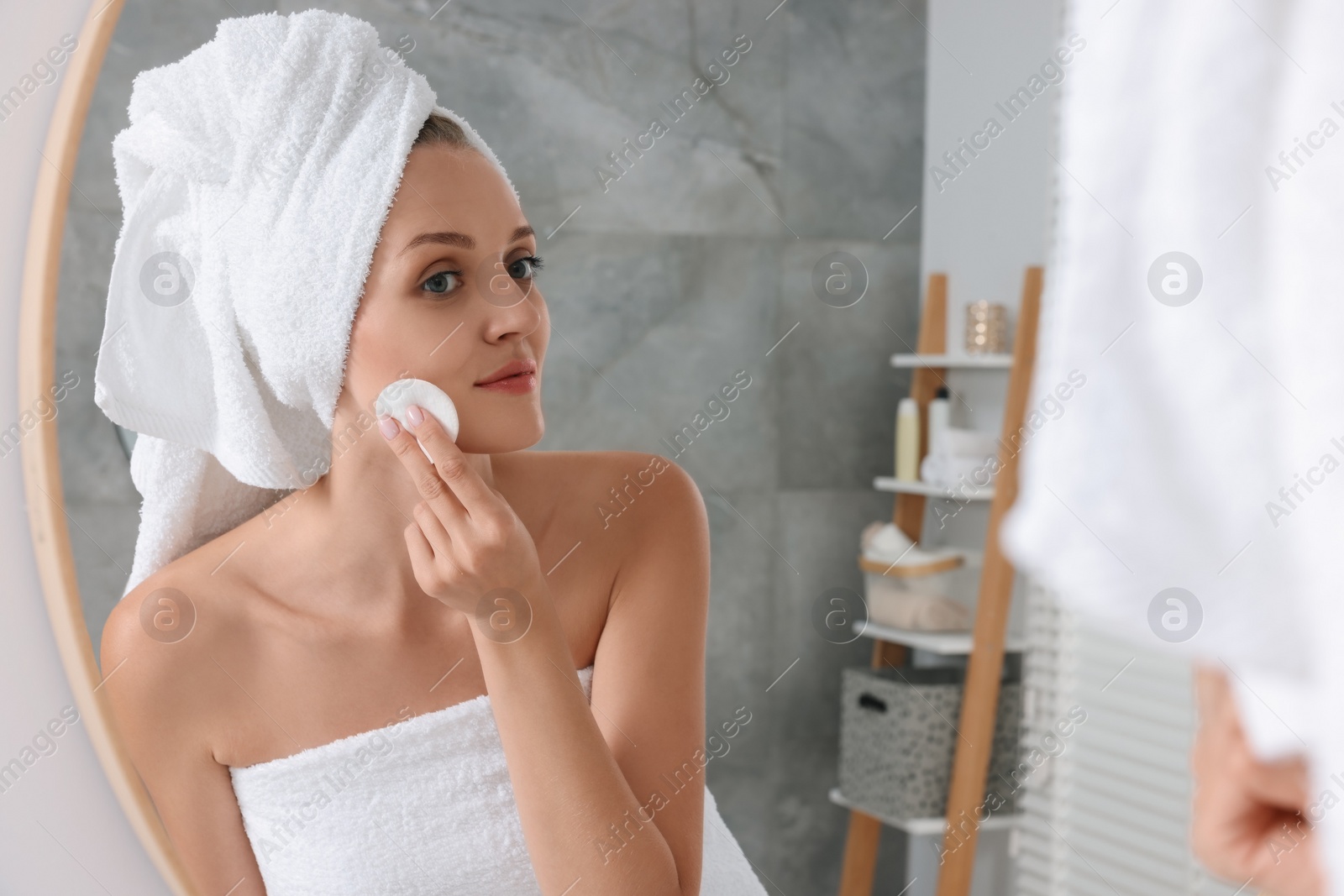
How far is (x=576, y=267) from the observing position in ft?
4.26

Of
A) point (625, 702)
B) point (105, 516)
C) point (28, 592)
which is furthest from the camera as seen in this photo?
point (105, 516)

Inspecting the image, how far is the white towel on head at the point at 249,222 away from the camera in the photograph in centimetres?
46

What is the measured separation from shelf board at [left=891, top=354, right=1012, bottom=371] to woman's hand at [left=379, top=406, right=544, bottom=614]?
3.10 feet

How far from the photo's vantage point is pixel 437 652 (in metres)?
0.55

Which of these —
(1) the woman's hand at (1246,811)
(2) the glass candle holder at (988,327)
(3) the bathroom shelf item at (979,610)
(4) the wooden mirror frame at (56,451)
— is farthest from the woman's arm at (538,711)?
(2) the glass candle holder at (988,327)

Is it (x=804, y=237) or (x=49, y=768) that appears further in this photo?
(x=804, y=237)

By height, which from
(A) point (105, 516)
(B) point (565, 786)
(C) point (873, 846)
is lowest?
(C) point (873, 846)

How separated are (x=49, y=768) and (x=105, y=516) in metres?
0.68

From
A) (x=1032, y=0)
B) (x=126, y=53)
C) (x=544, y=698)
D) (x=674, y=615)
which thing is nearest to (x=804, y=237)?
(x=1032, y=0)

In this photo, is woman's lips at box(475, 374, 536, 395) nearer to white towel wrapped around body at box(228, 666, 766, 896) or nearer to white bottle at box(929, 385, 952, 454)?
white towel wrapped around body at box(228, 666, 766, 896)

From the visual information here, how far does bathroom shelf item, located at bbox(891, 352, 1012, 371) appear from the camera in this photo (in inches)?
49.6

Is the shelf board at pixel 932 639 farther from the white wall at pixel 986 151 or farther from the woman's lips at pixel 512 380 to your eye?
the woman's lips at pixel 512 380

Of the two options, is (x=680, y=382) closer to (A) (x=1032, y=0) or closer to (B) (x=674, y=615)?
(A) (x=1032, y=0)

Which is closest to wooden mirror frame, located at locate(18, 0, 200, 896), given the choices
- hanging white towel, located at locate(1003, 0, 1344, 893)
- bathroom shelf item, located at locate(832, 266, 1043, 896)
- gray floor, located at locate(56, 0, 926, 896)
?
hanging white towel, located at locate(1003, 0, 1344, 893)
